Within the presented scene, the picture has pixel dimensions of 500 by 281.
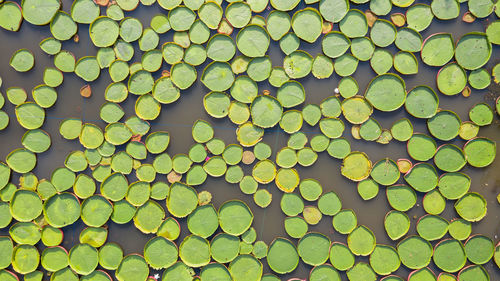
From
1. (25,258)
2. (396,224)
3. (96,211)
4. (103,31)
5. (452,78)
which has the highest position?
(452,78)

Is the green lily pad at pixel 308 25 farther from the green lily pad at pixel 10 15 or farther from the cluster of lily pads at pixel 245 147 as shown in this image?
the green lily pad at pixel 10 15

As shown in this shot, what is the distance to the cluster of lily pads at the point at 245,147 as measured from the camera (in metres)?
3.12

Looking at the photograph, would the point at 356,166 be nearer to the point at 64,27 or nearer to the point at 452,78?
the point at 452,78

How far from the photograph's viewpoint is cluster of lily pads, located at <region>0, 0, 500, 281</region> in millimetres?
3119

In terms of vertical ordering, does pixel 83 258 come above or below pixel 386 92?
below

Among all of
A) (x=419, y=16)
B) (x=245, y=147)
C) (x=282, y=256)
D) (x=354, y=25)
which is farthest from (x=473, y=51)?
(x=282, y=256)

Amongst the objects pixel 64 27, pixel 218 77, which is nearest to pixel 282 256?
pixel 218 77

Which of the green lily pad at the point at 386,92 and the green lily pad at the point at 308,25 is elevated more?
the green lily pad at the point at 308,25

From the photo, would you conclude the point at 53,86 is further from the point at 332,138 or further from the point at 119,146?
the point at 332,138

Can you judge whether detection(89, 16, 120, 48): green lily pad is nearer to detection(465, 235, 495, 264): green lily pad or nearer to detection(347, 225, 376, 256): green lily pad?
detection(347, 225, 376, 256): green lily pad

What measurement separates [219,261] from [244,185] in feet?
2.65

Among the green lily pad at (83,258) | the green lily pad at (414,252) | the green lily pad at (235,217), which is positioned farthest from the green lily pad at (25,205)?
the green lily pad at (414,252)

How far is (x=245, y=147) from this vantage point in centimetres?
317

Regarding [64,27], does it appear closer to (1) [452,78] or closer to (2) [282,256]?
(2) [282,256]
